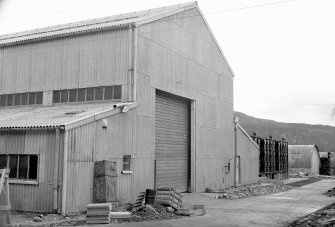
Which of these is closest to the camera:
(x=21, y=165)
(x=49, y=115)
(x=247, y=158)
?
(x=21, y=165)

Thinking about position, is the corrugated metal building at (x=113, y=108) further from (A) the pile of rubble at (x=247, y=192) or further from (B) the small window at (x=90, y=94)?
(A) the pile of rubble at (x=247, y=192)

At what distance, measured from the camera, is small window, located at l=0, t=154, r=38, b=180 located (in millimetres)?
18578

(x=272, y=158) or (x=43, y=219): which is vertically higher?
(x=272, y=158)

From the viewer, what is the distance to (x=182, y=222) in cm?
1741

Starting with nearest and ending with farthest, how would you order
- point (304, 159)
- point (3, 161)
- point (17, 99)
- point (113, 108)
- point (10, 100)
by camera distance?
1. point (3, 161)
2. point (113, 108)
3. point (17, 99)
4. point (10, 100)
5. point (304, 159)

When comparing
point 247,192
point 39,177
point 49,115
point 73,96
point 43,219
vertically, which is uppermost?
point 73,96

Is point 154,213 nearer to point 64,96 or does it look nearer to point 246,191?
point 64,96

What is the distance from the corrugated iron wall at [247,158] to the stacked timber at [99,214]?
2301 centimetres

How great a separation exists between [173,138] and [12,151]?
1172 cm

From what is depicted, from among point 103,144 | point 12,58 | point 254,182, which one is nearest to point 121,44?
point 103,144

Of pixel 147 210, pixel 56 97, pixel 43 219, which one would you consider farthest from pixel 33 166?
pixel 56 97

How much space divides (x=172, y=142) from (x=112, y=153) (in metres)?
7.80

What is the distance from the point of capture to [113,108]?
69.1 feet

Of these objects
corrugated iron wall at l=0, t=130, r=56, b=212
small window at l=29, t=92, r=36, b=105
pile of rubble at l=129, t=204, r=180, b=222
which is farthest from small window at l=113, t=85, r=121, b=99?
pile of rubble at l=129, t=204, r=180, b=222
